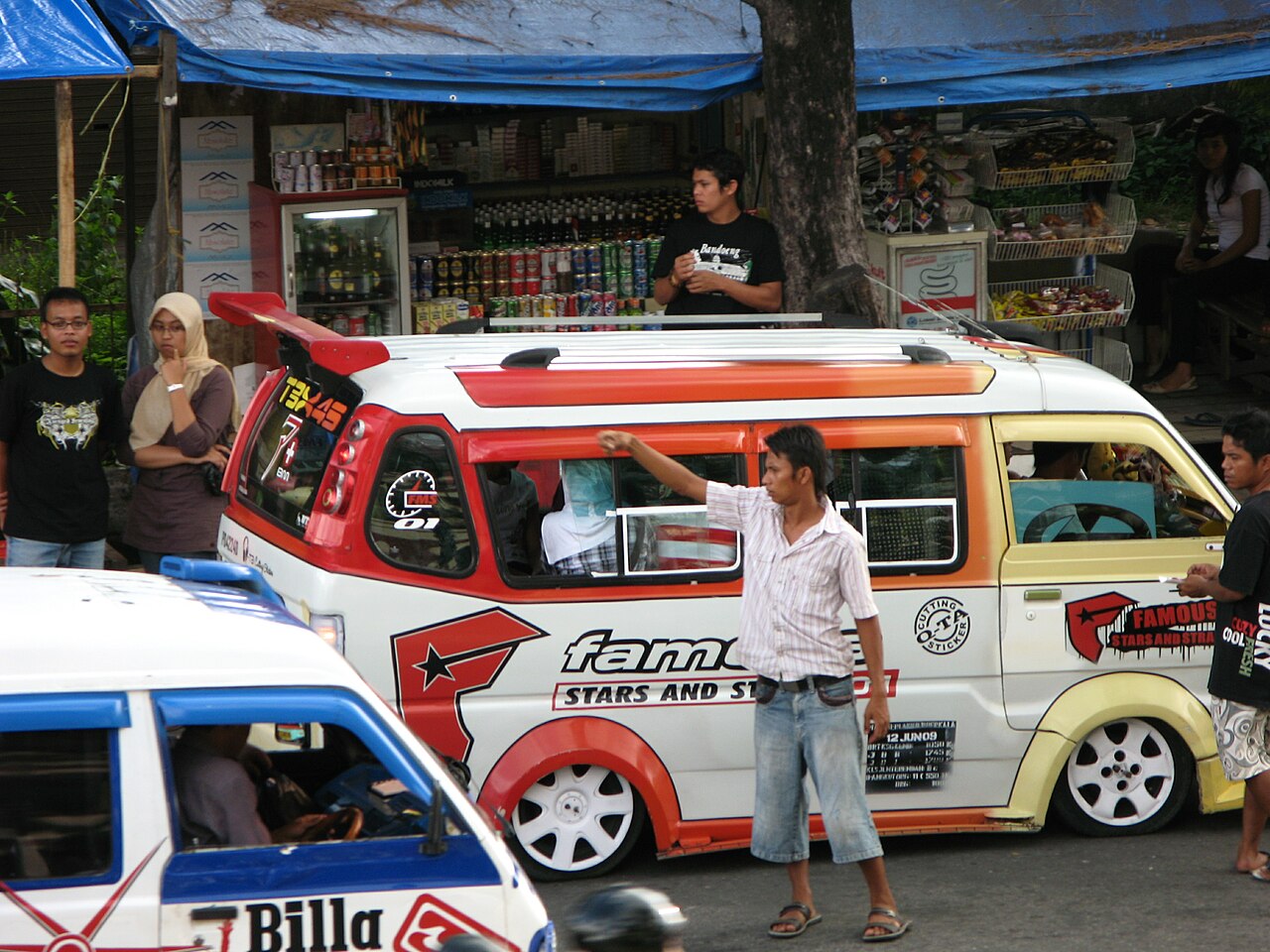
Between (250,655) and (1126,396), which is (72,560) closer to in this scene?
(250,655)

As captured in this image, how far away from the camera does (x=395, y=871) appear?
12.8ft

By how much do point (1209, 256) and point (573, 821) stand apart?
8.52 m

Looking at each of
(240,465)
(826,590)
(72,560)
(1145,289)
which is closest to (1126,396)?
(826,590)

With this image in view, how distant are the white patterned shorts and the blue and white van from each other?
3125 mm

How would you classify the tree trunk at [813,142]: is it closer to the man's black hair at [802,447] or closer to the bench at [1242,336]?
the man's black hair at [802,447]

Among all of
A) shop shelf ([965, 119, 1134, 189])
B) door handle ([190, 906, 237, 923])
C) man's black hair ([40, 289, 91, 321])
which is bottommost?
door handle ([190, 906, 237, 923])

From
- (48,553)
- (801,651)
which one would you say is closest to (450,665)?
(801,651)

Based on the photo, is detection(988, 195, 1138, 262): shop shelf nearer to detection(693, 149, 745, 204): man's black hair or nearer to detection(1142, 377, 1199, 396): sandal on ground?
detection(1142, 377, 1199, 396): sandal on ground

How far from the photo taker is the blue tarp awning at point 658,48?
28.8 feet

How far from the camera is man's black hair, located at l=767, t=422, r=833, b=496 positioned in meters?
5.35

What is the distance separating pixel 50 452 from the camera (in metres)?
7.30

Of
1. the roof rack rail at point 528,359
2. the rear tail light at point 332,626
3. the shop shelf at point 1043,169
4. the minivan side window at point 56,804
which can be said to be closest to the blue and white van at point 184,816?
the minivan side window at point 56,804

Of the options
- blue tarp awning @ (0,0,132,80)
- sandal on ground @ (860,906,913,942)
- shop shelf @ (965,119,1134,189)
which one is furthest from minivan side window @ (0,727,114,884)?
shop shelf @ (965,119,1134,189)

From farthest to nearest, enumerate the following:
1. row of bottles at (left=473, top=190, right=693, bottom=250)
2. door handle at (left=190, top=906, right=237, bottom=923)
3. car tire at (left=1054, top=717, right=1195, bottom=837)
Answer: row of bottles at (left=473, top=190, right=693, bottom=250) → car tire at (left=1054, top=717, right=1195, bottom=837) → door handle at (left=190, top=906, right=237, bottom=923)
